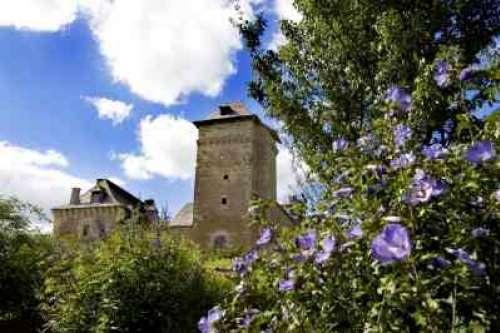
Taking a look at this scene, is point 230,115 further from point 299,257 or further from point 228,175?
point 299,257

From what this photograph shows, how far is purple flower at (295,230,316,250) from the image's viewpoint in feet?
6.50

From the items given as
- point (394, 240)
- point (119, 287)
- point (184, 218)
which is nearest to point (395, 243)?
point (394, 240)

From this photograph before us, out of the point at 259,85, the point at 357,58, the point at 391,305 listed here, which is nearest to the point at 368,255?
the point at 391,305

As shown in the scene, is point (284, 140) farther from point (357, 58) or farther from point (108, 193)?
point (108, 193)

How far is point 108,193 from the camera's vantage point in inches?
1389

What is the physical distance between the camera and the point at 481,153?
1.75 meters

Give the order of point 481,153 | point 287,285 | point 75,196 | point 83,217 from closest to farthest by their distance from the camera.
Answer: point 481,153 < point 287,285 < point 83,217 < point 75,196

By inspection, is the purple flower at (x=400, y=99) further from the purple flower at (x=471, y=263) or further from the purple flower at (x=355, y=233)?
the purple flower at (x=471, y=263)

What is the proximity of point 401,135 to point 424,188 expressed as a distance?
0.47 meters

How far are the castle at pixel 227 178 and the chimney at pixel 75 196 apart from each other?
2.83 meters

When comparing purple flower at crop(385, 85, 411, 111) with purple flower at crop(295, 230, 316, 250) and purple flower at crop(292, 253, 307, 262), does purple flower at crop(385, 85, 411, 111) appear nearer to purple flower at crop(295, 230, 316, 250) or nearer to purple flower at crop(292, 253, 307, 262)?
purple flower at crop(295, 230, 316, 250)

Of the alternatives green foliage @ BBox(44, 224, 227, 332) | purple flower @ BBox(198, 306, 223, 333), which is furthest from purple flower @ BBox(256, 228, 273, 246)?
green foliage @ BBox(44, 224, 227, 332)

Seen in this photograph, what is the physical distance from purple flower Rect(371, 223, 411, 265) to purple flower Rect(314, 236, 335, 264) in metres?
0.30

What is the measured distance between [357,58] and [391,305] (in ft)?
21.8
